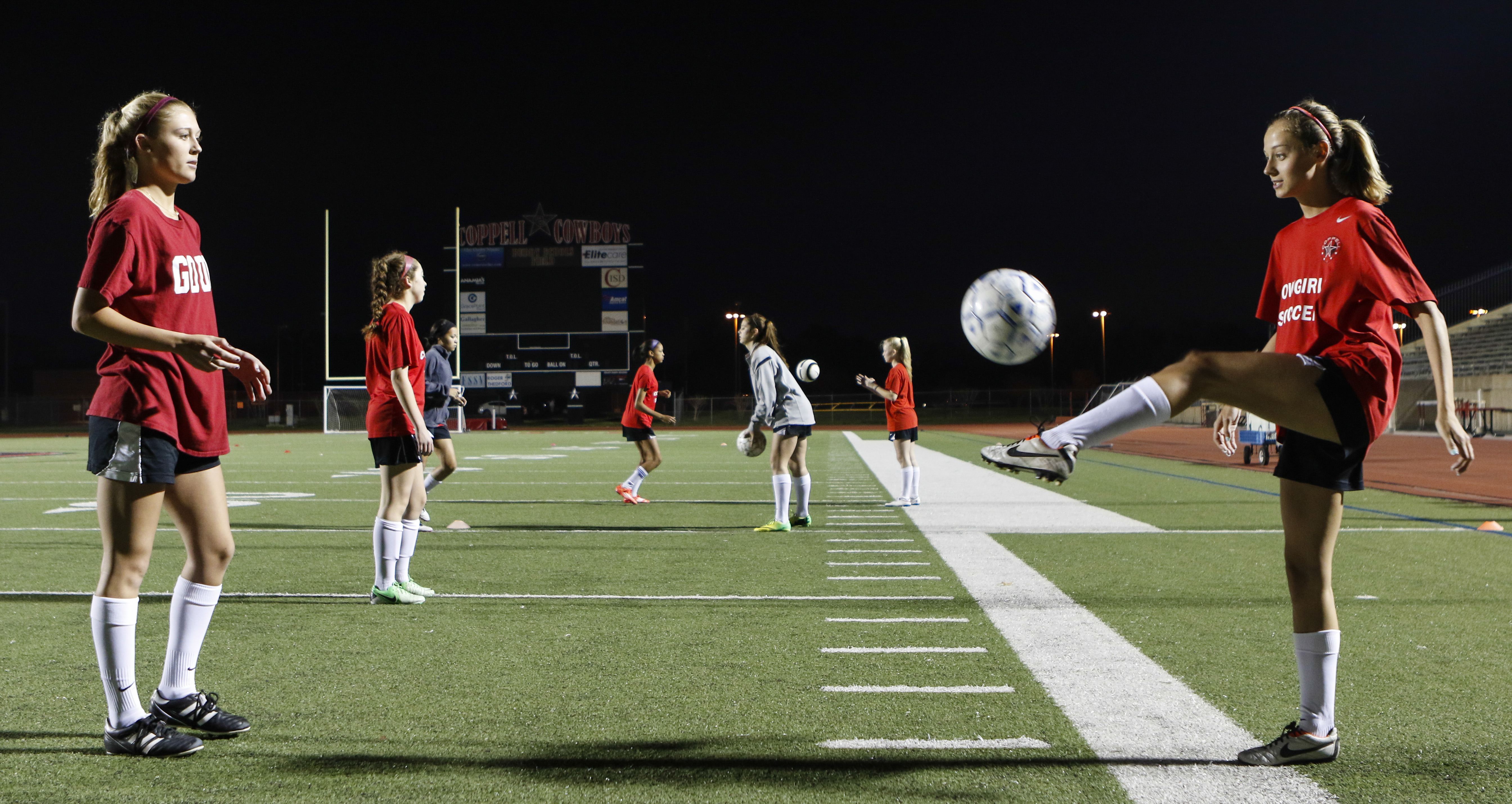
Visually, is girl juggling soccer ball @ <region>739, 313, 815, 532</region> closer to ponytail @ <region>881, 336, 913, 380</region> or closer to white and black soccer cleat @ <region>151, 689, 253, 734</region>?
ponytail @ <region>881, 336, 913, 380</region>

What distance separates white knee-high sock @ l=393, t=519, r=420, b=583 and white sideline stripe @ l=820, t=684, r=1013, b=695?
289 cm

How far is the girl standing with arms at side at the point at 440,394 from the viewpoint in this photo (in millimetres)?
9078

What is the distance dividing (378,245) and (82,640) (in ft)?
146

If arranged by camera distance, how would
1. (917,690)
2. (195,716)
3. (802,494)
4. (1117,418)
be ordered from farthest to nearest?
(802,494) → (917,690) → (195,716) → (1117,418)

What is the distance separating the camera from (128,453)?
2.85 meters

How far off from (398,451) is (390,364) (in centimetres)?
49

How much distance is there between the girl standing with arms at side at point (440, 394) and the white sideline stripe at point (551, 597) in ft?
10.0

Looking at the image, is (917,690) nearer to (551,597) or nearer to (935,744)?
(935,744)

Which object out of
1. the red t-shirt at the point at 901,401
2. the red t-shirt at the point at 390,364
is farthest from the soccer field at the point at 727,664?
the red t-shirt at the point at 901,401

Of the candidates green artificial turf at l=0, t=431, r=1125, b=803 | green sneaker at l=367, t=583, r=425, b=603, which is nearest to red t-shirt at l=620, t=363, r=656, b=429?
green artificial turf at l=0, t=431, r=1125, b=803

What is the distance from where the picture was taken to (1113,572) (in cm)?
633

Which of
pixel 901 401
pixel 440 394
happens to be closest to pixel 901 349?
pixel 901 401

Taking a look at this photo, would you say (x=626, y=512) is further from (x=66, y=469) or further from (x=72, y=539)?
(x=66, y=469)

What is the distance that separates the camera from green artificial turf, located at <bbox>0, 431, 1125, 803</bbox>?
277cm
